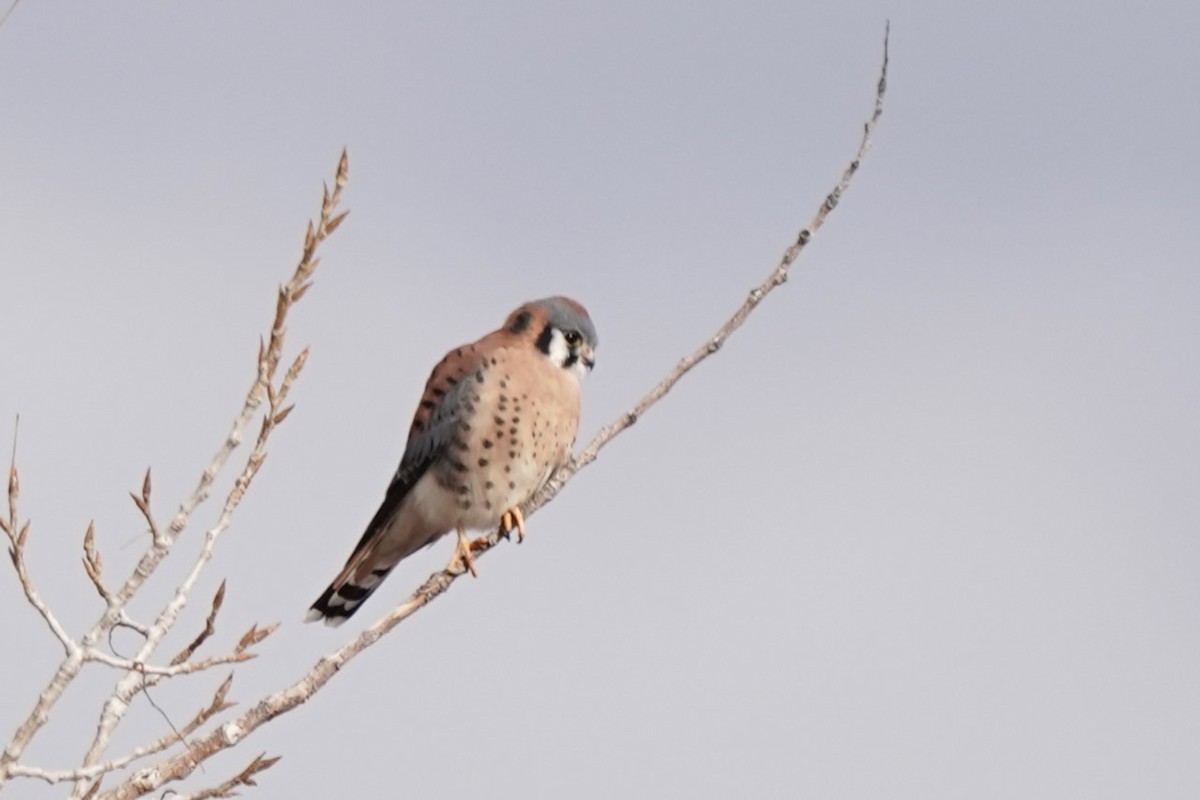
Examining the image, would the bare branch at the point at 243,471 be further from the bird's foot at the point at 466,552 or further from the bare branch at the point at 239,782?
the bird's foot at the point at 466,552

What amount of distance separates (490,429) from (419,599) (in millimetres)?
3108

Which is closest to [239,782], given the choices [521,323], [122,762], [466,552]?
[122,762]

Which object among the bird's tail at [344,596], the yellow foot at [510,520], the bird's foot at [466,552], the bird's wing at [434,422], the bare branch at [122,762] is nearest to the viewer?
the bare branch at [122,762]

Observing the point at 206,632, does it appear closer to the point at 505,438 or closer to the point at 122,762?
the point at 122,762

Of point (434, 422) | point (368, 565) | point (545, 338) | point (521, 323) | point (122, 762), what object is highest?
point (521, 323)

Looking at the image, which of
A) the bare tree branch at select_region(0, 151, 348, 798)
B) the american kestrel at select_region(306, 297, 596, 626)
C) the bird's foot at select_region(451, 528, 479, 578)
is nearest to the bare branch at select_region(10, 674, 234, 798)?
the bare tree branch at select_region(0, 151, 348, 798)

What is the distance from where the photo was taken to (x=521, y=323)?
7.50 meters

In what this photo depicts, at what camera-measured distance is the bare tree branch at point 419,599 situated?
3.30 m

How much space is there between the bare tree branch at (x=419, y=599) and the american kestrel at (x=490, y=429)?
244 centimetres

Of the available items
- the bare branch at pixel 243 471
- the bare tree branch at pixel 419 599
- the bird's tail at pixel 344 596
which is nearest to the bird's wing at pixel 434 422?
the bird's tail at pixel 344 596

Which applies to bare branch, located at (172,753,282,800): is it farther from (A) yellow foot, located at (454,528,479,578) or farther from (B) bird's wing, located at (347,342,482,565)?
(B) bird's wing, located at (347,342,482,565)

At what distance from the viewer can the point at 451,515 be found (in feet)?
23.8

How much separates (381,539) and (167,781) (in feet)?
14.1

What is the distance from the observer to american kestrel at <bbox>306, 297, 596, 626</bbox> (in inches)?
283
